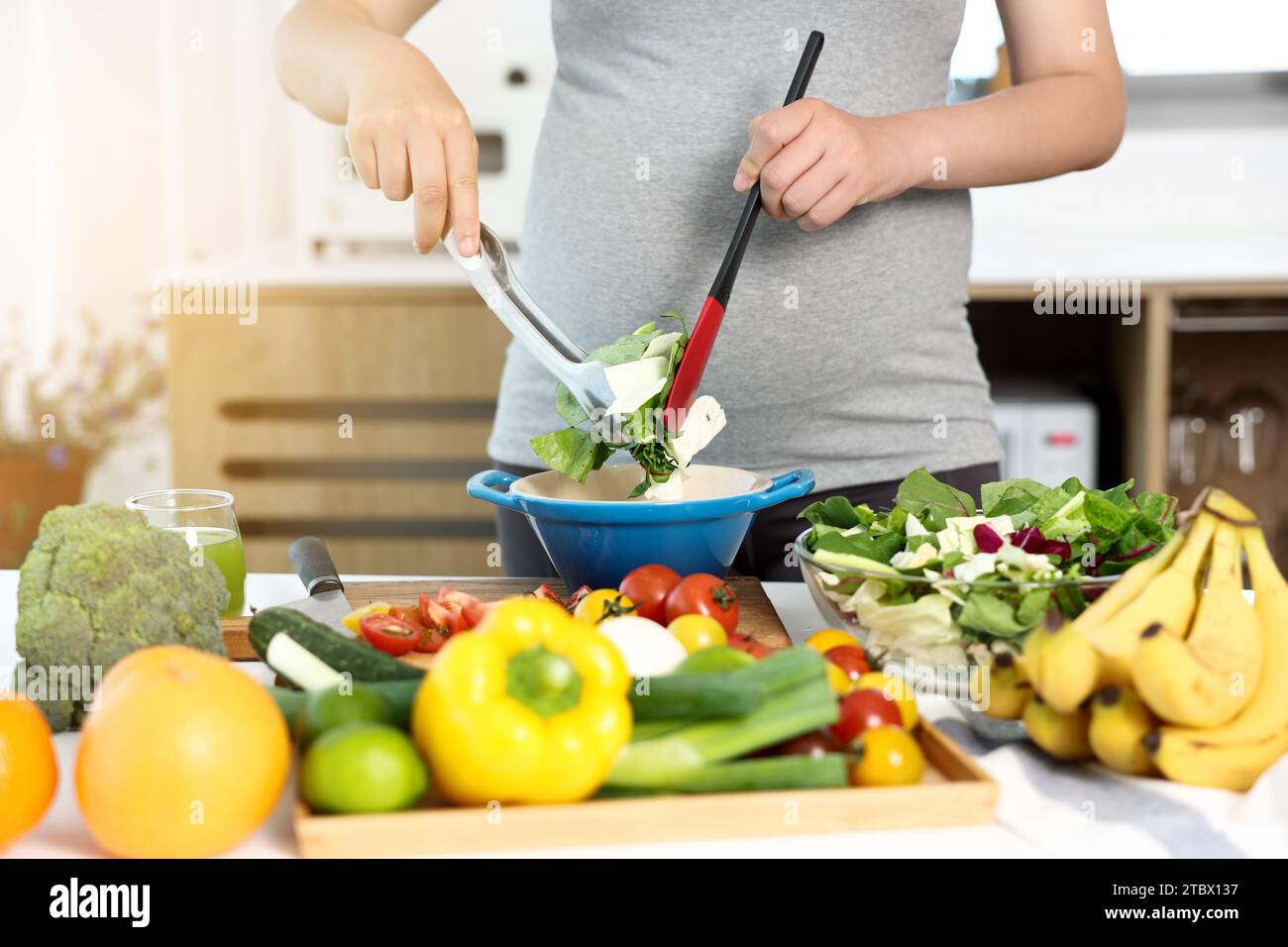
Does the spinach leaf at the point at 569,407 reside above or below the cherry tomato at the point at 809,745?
above

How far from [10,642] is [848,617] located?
1.96 ft

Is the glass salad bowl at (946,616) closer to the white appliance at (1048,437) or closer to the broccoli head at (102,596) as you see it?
the broccoli head at (102,596)

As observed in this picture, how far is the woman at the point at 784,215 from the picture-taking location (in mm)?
1123

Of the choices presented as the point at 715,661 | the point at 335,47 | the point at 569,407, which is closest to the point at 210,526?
the point at 569,407

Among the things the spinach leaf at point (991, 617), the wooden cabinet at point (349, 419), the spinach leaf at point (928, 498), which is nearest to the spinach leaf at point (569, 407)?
the spinach leaf at point (928, 498)

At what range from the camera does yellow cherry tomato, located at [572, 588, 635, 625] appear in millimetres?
800

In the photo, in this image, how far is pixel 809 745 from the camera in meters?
0.63

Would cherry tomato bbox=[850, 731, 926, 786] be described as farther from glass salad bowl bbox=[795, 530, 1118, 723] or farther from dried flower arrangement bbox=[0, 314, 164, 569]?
A: dried flower arrangement bbox=[0, 314, 164, 569]

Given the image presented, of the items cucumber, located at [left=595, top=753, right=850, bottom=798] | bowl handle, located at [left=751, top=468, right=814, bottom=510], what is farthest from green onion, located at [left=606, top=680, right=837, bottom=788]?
bowl handle, located at [left=751, top=468, right=814, bottom=510]

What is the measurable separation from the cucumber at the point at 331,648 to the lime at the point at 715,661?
0.44ft

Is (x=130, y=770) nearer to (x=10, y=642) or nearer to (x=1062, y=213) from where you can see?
(x=10, y=642)

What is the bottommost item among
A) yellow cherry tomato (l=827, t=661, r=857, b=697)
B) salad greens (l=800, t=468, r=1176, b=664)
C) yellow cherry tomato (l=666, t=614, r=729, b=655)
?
yellow cherry tomato (l=827, t=661, r=857, b=697)

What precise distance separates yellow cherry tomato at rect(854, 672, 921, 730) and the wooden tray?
4cm

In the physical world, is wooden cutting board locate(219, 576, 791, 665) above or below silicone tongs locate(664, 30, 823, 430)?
below
